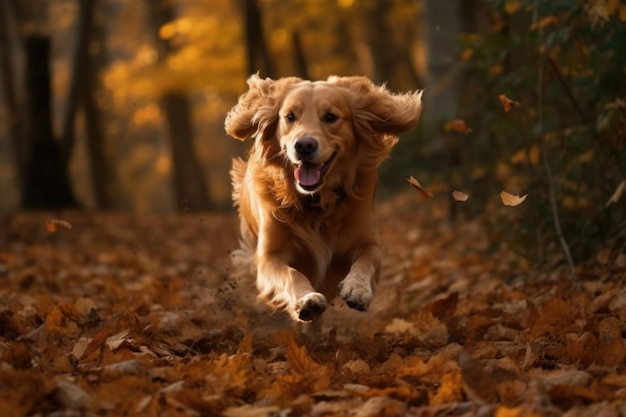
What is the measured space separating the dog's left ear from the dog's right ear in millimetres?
417

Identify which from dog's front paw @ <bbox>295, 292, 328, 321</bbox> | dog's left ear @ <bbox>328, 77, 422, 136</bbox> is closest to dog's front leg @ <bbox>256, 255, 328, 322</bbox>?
dog's front paw @ <bbox>295, 292, 328, 321</bbox>

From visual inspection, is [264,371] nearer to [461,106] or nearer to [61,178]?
[461,106]

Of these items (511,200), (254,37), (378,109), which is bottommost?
(511,200)

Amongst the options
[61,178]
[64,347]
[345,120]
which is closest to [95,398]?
[64,347]

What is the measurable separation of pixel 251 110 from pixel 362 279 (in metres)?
1.49

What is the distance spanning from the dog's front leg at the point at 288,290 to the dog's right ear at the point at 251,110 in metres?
0.90

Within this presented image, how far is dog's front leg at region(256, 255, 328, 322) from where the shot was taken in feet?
13.3

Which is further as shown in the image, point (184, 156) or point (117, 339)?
point (184, 156)

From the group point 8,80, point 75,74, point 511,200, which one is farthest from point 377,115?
point 8,80

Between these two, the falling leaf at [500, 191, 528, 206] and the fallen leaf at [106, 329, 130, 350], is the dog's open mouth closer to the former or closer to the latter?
the falling leaf at [500, 191, 528, 206]

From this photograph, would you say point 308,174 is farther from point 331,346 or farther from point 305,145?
point 331,346

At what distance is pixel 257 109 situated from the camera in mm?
5176

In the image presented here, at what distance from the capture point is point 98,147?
19.3 meters

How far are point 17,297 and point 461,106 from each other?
523cm
